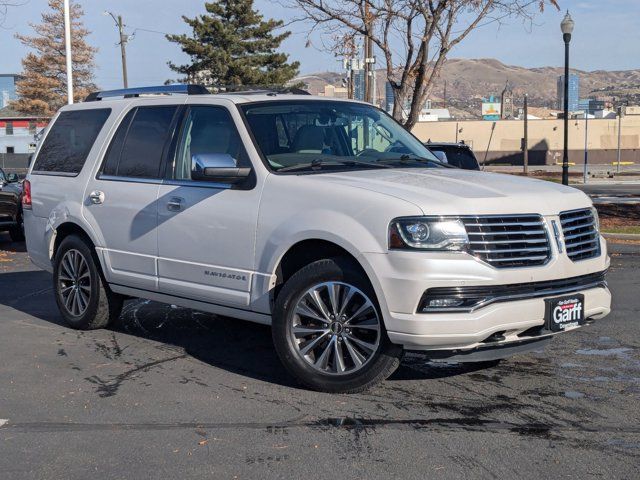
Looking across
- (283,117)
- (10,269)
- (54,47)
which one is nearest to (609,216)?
(10,269)

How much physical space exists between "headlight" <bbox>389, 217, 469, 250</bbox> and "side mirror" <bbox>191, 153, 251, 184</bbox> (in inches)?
57.5

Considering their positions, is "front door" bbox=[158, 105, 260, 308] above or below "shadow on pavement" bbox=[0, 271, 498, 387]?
above

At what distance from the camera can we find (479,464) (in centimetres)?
→ 437

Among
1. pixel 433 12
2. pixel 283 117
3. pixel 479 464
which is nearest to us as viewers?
pixel 479 464

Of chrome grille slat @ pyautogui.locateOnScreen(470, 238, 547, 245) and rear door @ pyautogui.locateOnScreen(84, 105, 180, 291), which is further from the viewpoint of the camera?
rear door @ pyautogui.locateOnScreen(84, 105, 180, 291)

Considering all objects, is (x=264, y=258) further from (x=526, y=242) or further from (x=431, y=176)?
(x=526, y=242)

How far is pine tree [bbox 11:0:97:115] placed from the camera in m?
87.2

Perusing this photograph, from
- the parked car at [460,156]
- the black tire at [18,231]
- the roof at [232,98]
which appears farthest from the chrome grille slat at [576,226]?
the black tire at [18,231]

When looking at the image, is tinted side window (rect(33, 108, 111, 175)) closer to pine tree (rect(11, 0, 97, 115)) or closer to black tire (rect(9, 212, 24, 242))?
black tire (rect(9, 212, 24, 242))

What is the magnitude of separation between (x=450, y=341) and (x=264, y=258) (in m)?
1.49

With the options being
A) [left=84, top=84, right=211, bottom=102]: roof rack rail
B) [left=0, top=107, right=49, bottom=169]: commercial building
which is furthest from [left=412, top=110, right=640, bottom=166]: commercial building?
[left=84, top=84, right=211, bottom=102]: roof rack rail

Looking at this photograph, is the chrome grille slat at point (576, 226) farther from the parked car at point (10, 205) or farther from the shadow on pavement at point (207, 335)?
the parked car at point (10, 205)

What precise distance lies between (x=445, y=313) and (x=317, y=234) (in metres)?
1.01

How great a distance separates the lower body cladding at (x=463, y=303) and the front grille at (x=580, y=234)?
8.9 inches
